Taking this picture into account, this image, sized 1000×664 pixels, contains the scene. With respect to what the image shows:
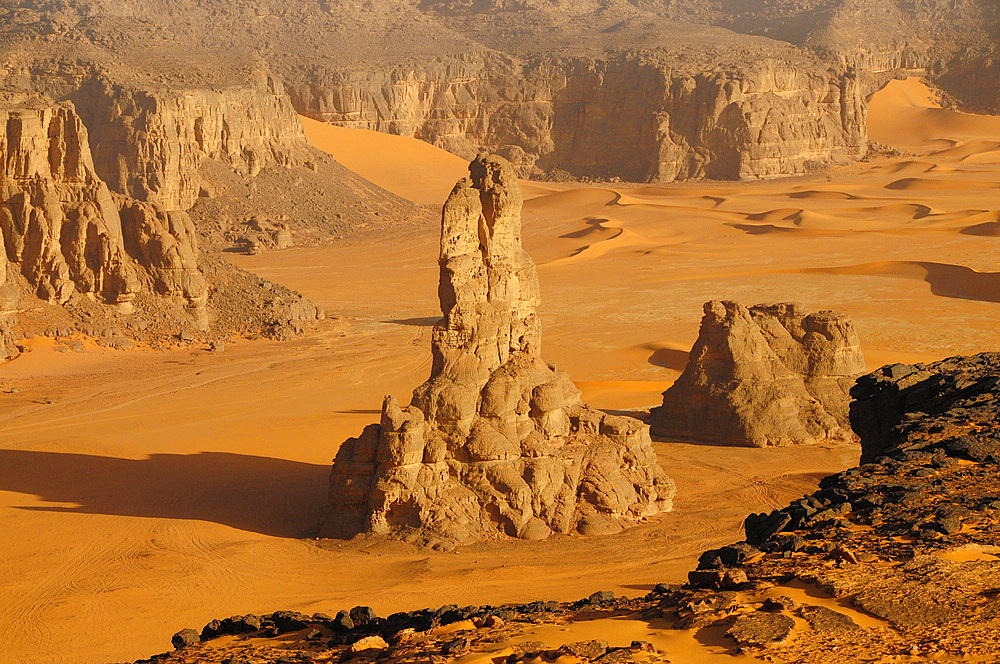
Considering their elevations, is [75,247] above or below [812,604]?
above

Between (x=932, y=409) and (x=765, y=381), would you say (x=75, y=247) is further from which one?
(x=932, y=409)

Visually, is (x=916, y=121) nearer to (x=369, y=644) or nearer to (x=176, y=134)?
(x=176, y=134)

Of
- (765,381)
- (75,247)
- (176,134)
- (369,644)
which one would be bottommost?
(765,381)

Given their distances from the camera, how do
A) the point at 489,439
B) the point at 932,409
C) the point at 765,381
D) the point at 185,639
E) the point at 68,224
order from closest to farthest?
the point at 185,639 → the point at 932,409 → the point at 489,439 → the point at 765,381 → the point at 68,224

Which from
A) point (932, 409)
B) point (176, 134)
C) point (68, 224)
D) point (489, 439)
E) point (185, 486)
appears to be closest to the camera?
point (932, 409)

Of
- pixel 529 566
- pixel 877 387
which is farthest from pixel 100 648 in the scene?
pixel 877 387

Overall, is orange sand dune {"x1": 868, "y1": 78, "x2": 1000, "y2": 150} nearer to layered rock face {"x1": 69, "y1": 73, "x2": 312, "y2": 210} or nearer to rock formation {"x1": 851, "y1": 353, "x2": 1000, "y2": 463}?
layered rock face {"x1": 69, "y1": 73, "x2": 312, "y2": 210}

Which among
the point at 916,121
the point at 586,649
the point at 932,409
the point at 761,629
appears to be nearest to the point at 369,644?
the point at 586,649

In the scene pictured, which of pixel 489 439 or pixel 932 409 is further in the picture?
pixel 489 439
